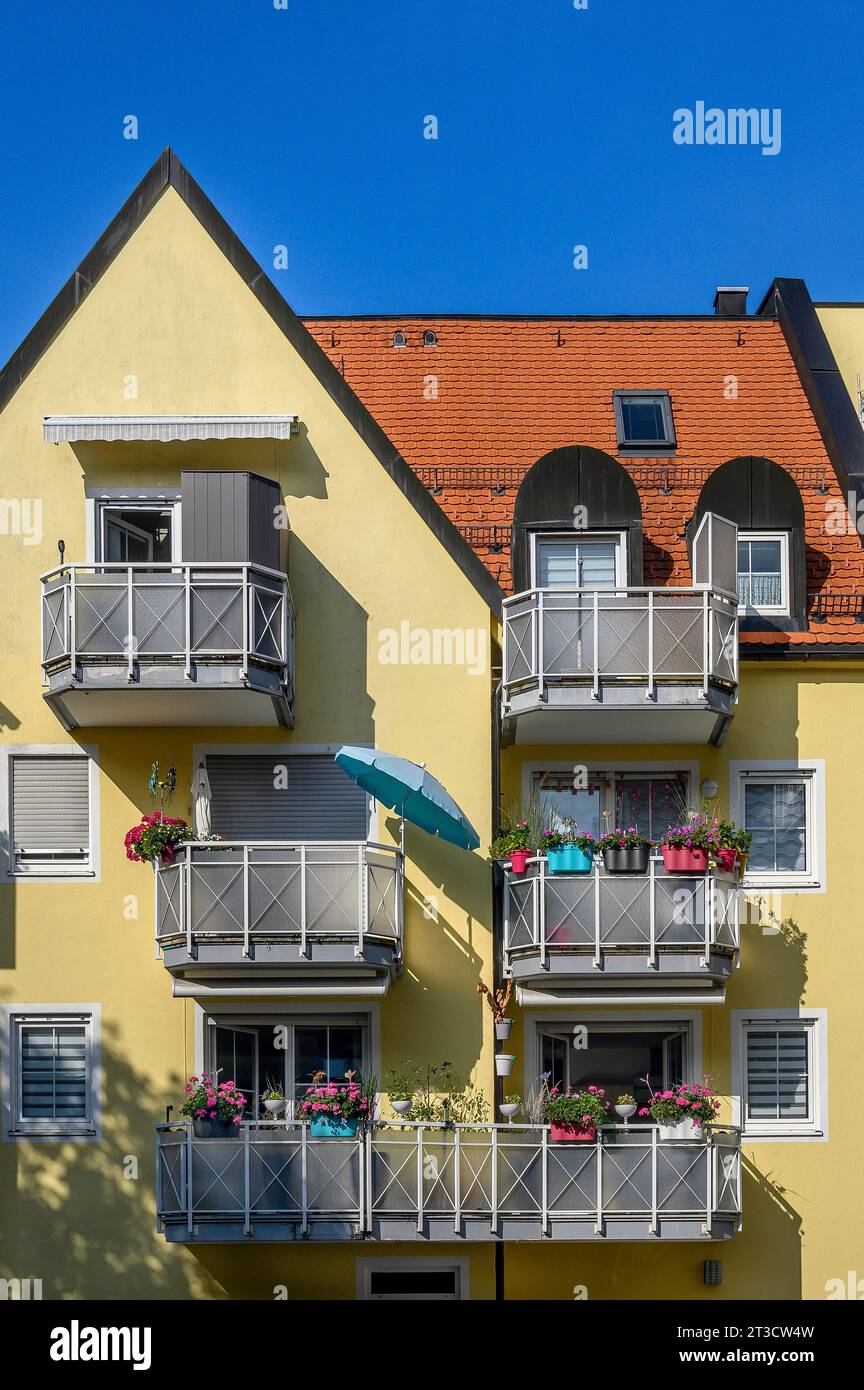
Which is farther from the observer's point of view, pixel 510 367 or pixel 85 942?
pixel 510 367

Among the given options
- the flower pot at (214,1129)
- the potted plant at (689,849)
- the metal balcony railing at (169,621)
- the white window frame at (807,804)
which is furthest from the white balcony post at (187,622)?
the white window frame at (807,804)

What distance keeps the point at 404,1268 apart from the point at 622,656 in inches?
283

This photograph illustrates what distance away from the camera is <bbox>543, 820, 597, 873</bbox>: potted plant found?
20922 mm

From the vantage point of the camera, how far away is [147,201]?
73.7ft

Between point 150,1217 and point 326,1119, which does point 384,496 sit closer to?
point 326,1119

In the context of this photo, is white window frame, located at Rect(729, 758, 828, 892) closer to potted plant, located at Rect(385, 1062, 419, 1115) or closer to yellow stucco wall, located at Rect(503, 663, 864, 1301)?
yellow stucco wall, located at Rect(503, 663, 864, 1301)

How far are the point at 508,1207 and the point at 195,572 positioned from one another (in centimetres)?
766

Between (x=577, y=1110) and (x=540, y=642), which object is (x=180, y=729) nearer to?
(x=540, y=642)

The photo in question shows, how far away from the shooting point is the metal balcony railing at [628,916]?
2053 centimetres

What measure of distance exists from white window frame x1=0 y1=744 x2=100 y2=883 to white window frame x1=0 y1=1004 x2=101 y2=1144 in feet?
4.71

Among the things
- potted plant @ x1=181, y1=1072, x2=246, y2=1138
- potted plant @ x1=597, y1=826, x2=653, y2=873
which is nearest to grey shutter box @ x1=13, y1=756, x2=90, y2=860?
potted plant @ x1=181, y1=1072, x2=246, y2=1138

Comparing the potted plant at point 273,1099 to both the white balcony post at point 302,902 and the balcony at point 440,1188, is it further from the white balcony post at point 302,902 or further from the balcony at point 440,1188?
the white balcony post at point 302,902

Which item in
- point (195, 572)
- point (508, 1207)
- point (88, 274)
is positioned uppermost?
point (88, 274)
